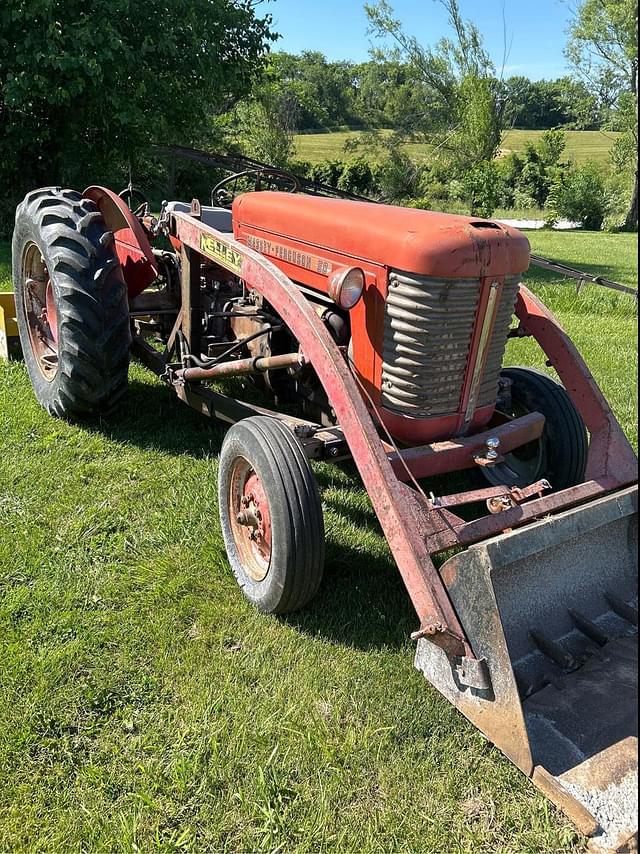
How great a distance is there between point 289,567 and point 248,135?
2294cm

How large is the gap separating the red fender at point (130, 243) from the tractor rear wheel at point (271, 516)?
191 centimetres

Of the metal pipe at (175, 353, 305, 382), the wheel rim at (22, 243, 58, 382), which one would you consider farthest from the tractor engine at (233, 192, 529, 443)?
the wheel rim at (22, 243, 58, 382)

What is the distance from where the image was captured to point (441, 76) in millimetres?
27578

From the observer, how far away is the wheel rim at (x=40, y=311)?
4.52m

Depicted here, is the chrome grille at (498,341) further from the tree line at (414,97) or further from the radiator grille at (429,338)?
the tree line at (414,97)

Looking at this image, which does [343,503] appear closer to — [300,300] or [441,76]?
[300,300]

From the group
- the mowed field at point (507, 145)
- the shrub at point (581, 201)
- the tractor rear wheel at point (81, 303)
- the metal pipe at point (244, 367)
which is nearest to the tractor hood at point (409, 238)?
the metal pipe at point (244, 367)

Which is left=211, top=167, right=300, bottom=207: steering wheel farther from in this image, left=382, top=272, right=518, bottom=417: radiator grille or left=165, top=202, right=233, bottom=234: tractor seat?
left=382, top=272, right=518, bottom=417: radiator grille

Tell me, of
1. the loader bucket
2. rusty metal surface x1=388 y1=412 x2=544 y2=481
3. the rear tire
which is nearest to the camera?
the loader bucket

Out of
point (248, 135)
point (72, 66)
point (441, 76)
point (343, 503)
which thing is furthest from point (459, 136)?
point (343, 503)

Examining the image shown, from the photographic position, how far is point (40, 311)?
4.67m

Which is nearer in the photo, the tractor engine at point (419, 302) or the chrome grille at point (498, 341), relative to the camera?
the tractor engine at point (419, 302)

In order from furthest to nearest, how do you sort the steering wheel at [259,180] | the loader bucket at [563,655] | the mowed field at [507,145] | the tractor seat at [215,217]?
the mowed field at [507,145] < the tractor seat at [215,217] < the steering wheel at [259,180] < the loader bucket at [563,655]

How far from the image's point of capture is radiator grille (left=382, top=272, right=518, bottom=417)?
254cm
